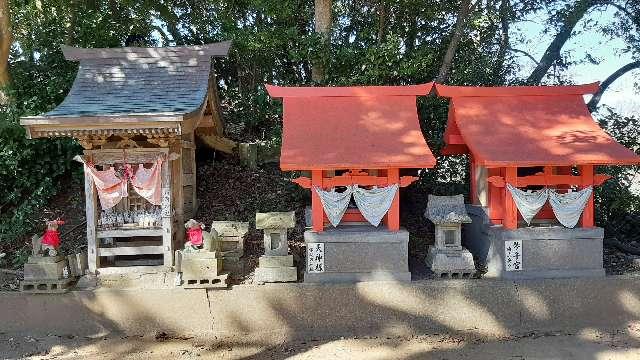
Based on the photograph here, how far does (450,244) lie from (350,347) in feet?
8.23

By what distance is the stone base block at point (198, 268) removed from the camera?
8.27 m

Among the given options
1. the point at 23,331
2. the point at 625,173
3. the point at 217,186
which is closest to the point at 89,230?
the point at 23,331

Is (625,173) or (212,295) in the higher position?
(625,173)

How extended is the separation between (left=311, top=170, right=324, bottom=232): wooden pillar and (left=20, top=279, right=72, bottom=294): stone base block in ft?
14.0

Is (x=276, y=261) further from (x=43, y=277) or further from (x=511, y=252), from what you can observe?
(x=511, y=252)

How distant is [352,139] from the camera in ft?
28.1

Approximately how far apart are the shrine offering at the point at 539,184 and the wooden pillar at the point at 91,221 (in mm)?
6451

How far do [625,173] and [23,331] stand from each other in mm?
12330

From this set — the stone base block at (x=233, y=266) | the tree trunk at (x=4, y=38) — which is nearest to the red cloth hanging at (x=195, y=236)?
the stone base block at (x=233, y=266)

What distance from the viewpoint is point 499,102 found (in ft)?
31.0

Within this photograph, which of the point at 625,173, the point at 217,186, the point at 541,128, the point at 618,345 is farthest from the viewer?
the point at 217,186

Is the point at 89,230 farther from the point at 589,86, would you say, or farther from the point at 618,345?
the point at 589,86

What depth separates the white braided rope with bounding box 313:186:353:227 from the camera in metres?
8.39

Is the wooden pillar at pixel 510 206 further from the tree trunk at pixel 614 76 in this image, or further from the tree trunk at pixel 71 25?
the tree trunk at pixel 71 25
